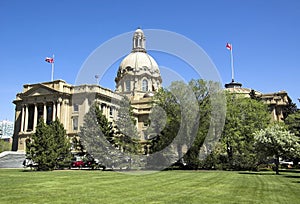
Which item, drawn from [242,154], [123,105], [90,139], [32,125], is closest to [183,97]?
[123,105]

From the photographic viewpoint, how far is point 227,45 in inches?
2270

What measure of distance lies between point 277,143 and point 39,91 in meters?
56.7

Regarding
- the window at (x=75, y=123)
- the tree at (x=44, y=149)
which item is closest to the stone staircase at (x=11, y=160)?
the window at (x=75, y=123)

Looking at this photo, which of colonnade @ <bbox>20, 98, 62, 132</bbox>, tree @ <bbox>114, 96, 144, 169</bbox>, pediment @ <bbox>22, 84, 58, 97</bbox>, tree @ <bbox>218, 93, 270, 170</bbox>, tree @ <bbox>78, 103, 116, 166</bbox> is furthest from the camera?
pediment @ <bbox>22, 84, 58, 97</bbox>

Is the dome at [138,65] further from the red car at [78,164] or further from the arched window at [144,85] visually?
the red car at [78,164]

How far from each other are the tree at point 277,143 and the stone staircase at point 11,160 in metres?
36.8

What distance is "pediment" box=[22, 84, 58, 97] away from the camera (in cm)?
7069

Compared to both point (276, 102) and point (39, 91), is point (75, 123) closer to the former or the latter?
point (39, 91)

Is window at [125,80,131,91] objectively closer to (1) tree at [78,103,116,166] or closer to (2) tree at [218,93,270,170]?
(2) tree at [218,93,270,170]

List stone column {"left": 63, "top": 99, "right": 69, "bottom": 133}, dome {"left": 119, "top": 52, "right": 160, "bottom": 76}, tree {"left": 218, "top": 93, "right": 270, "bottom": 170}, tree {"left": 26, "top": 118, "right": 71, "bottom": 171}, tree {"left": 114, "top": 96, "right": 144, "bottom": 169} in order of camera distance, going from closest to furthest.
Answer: tree {"left": 26, "top": 118, "right": 71, "bottom": 171}, tree {"left": 114, "top": 96, "right": 144, "bottom": 169}, tree {"left": 218, "top": 93, "right": 270, "bottom": 170}, stone column {"left": 63, "top": 99, "right": 69, "bottom": 133}, dome {"left": 119, "top": 52, "right": 160, "bottom": 76}

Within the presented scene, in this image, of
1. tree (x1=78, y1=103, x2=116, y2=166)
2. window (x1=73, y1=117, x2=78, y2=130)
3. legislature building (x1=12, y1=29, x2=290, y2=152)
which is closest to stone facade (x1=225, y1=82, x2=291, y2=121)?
legislature building (x1=12, y1=29, x2=290, y2=152)

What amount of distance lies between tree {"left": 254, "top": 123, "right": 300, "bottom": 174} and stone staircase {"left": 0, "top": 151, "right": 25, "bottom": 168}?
36.8 metres

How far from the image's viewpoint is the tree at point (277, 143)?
2969 centimetres

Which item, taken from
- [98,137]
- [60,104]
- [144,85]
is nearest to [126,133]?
[98,137]
